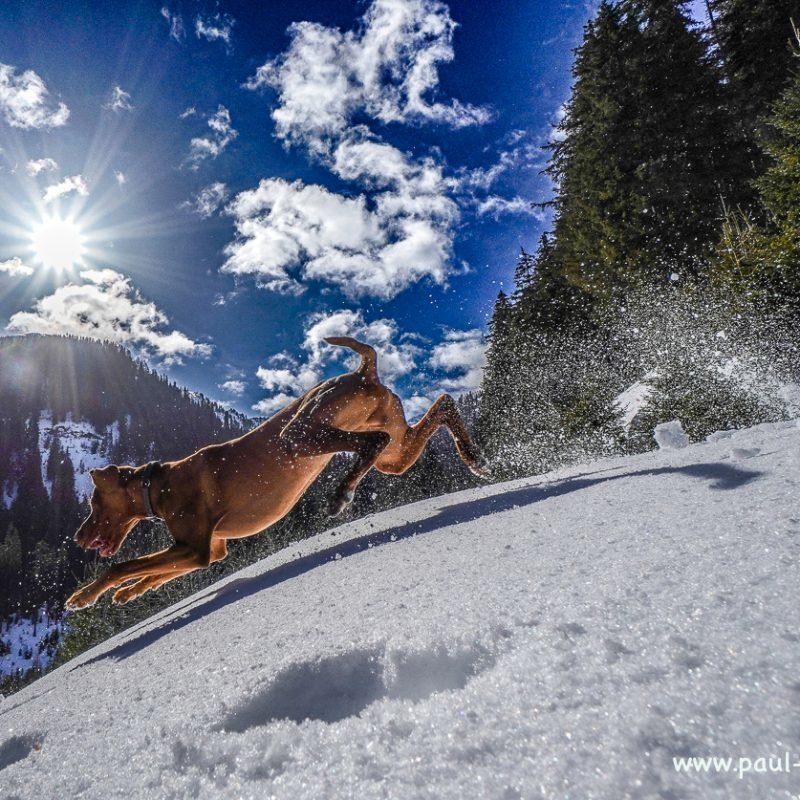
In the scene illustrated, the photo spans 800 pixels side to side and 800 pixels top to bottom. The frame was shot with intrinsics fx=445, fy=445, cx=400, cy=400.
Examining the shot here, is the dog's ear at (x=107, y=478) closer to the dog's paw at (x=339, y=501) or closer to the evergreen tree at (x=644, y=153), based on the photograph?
the dog's paw at (x=339, y=501)

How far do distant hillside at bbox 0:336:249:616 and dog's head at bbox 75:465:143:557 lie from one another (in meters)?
106

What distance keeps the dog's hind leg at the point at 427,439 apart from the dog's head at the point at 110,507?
244cm

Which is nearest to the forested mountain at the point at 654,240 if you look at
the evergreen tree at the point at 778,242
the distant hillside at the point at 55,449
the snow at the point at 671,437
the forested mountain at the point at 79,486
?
the evergreen tree at the point at 778,242


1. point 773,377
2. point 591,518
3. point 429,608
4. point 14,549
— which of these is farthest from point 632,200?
point 14,549

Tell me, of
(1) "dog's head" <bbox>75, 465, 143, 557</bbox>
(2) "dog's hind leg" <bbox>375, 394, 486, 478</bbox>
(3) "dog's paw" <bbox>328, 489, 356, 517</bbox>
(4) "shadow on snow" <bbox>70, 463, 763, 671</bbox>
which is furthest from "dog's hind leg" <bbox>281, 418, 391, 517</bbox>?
(1) "dog's head" <bbox>75, 465, 143, 557</bbox>

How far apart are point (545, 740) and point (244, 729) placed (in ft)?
2.51

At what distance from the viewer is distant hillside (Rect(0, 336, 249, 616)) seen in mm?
93125

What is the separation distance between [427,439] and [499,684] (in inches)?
172

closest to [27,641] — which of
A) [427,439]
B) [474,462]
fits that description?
[427,439]

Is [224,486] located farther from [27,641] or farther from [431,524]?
[27,641]

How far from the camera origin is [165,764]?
103 cm

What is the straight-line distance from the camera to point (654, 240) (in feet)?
42.3

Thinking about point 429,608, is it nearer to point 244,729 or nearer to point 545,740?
point 244,729

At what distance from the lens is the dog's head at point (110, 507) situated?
13.0 feet
